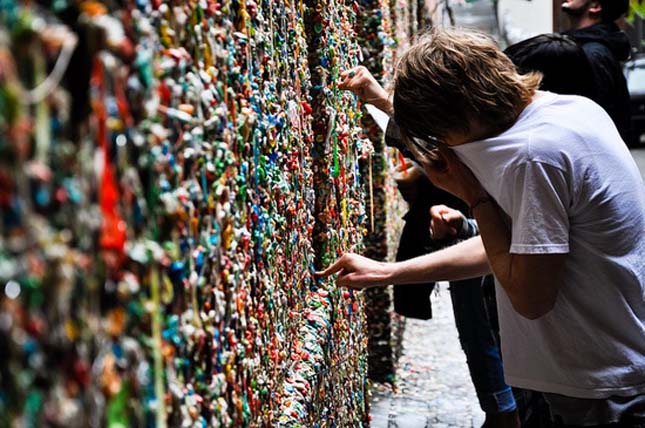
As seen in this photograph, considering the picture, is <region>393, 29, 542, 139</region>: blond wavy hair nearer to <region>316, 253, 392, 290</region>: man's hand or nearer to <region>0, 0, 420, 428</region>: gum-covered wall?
<region>0, 0, 420, 428</region>: gum-covered wall

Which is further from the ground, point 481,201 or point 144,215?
point 144,215

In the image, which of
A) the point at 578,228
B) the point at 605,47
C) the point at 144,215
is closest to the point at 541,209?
the point at 578,228

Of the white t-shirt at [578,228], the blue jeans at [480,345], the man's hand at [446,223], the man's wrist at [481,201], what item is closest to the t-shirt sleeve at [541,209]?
the white t-shirt at [578,228]

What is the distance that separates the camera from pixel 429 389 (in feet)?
21.2

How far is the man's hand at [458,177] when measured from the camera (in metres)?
2.50

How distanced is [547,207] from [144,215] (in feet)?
4.32

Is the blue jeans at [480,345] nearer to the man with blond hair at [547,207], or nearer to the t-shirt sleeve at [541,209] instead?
the man with blond hair at [547,207]

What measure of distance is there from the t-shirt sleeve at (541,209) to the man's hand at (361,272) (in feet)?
2.30

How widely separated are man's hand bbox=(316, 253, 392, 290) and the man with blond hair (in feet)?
1.53

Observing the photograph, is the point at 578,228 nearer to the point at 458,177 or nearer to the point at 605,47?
the point at 458,177

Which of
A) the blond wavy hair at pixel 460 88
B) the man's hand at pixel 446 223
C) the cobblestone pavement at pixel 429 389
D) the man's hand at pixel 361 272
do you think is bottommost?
the cobblestone pavement at pixel 429 389

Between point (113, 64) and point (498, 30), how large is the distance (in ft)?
58.4

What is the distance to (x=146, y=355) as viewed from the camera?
1134 mm

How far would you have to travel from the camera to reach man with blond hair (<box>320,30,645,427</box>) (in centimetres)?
226
